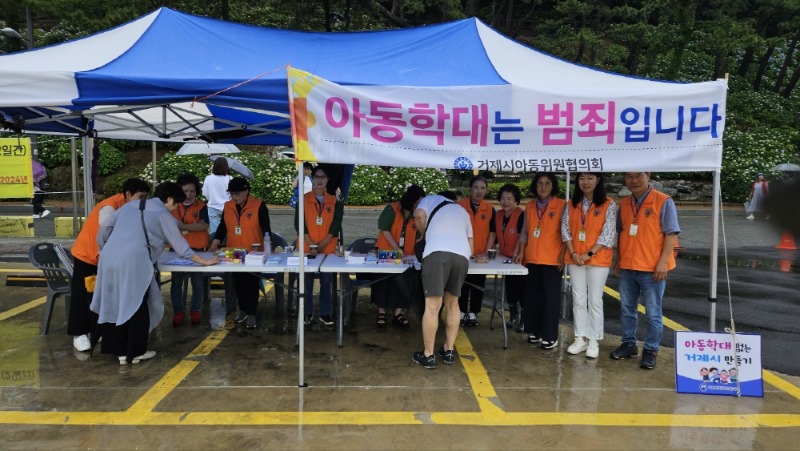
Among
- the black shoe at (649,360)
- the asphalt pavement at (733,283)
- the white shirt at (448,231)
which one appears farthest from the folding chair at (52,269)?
the black shoe at (649,360)

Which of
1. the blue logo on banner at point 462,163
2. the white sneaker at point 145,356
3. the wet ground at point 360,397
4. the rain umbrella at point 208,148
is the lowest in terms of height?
the wet ground at point 360,397

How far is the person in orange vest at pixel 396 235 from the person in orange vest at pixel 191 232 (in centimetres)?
197

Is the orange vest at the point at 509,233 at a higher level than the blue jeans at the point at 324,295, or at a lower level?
higher

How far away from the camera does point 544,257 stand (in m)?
5.16

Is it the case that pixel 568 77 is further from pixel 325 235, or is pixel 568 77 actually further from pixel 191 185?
pixel 191 185

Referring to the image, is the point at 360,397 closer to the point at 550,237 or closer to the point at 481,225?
the point at 550,237

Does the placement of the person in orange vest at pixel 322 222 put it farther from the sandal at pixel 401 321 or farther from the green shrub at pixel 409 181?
the green shrub at pixel 409 181

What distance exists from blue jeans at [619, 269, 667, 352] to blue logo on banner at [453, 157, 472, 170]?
1849mm

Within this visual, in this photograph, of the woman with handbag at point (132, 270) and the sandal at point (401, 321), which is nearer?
the woman with handbag at point (132, 270)

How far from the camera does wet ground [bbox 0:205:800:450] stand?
3.61 m

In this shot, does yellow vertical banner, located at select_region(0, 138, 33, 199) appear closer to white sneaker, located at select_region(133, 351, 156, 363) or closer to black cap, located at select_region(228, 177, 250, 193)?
black cap, located at select_region(228, 177, 250, 193)

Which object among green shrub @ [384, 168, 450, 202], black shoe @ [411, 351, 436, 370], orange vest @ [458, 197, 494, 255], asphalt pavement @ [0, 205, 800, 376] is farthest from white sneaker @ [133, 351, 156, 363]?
green shrub @ [384, 168, 450, 202]

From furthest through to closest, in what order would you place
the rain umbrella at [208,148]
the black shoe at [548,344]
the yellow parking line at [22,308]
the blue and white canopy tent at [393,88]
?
1. the rain umbrella at [208,148]
2. the yellow parking line at [22,308]
3. the black shoe at [548,344]
4. the blue and white canopy tent at [393,88]

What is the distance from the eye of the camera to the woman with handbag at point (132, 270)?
15.0 ft
